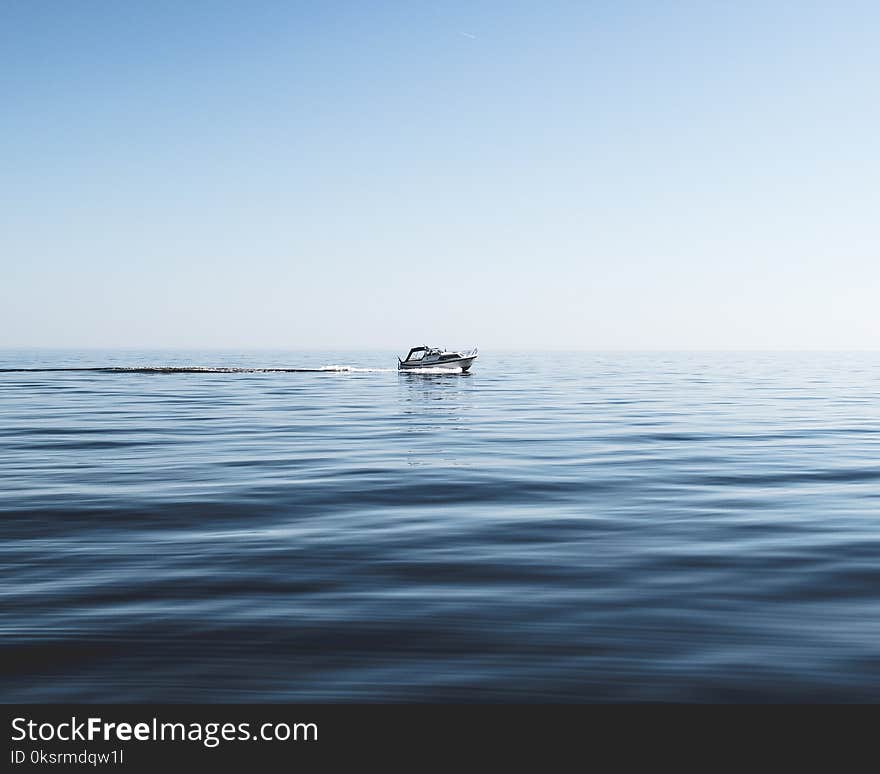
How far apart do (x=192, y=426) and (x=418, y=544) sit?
21.6m

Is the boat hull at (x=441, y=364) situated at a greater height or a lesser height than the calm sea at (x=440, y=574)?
greater

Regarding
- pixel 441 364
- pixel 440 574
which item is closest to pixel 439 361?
pixel 441 364

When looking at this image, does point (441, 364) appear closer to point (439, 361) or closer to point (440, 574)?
point (439, 361)

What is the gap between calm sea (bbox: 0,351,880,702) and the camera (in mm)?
6473

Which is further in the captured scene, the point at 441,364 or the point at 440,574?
the point at 441,364

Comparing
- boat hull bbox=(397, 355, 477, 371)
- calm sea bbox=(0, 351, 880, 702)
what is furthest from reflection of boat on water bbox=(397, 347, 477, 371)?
calm sea bbox=(0, 351, 880, 702)

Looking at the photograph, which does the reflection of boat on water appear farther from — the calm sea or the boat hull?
the calm sea

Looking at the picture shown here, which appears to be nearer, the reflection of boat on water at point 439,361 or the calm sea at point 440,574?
the calm sea at point 440,574

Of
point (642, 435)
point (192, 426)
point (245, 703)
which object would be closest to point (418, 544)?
point (245, 703)

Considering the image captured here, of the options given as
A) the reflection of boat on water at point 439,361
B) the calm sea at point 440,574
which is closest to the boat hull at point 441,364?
the reflection of boat on water at point 439,361

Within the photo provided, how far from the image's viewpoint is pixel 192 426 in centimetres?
3067

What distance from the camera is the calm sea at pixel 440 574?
255 inches

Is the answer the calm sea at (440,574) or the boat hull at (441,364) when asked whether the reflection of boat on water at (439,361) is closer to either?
the boat hull at (441,364)

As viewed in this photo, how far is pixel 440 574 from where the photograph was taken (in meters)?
9.59
